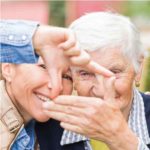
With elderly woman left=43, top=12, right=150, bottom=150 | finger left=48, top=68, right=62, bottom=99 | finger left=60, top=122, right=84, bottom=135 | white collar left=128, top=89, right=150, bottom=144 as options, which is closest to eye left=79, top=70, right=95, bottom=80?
elderly woman left=43, top=12, right=150, bottom=150

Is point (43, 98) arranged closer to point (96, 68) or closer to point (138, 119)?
point (96, 68)

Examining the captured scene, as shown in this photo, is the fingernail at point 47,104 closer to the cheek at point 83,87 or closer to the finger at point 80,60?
the finger at point 80,60

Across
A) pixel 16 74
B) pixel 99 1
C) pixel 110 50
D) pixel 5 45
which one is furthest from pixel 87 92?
pixel 99 1

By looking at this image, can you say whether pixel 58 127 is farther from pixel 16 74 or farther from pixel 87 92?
pixel 16 74

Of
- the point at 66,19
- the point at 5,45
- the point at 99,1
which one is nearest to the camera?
the point at 5,45

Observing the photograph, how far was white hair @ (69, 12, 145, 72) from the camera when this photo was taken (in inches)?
133

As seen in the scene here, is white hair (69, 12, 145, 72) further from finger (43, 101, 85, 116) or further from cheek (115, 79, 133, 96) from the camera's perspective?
finger (43, 101, 85, 116)

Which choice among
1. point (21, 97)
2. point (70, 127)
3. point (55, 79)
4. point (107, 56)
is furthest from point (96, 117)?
point (107, 56)

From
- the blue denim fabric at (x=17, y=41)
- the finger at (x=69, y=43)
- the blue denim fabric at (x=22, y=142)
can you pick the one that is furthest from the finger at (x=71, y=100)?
the blue denim fabric at (x=22, y=142)

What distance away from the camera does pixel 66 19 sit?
929 centimetres

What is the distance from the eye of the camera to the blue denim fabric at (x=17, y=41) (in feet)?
9.07

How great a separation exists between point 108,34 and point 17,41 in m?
0.76

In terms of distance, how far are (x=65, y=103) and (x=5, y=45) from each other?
40 cm

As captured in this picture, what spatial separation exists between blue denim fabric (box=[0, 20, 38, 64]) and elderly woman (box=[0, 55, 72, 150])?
0.29 meters
